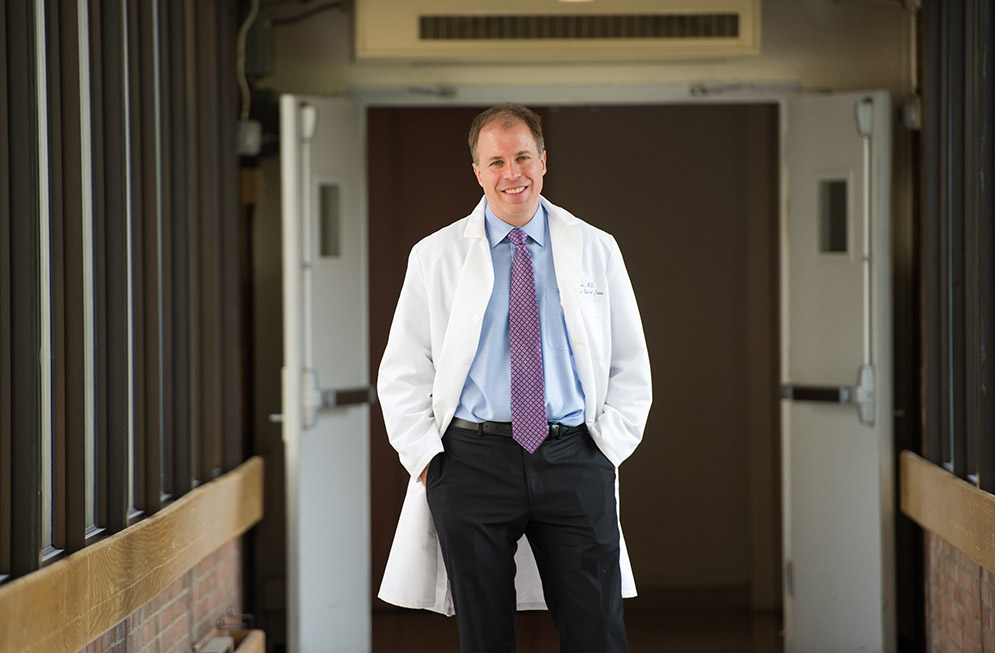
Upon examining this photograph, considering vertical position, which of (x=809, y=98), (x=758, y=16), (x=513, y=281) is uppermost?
(x=758, y=16)

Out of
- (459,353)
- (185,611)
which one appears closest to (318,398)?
(185,611)

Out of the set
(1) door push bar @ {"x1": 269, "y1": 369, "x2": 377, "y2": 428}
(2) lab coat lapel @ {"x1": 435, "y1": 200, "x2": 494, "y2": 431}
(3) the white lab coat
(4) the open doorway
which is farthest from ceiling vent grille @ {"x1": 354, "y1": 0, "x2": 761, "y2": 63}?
(2) lab coat lapel @ {"x1": 435, "y1": 200, "x2": 494, "y2": 431}

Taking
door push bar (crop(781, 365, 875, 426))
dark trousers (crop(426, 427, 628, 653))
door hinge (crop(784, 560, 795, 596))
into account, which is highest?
door push bar (crop(781, 365, 875, 426))

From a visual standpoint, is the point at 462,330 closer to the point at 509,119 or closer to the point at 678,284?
the point at 509,119

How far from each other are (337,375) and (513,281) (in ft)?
5.22

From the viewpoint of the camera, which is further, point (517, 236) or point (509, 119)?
point (517, 236)

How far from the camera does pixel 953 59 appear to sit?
328 centimetres

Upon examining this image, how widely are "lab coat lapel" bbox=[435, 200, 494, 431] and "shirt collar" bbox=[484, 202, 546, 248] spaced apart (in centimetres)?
6

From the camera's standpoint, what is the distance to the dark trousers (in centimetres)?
243

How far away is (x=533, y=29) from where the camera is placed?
156 inches

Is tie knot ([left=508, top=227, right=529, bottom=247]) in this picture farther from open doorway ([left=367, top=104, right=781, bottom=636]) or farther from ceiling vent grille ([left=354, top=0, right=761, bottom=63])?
open doorway ([left=367, top=104, right=781, bottom=636])

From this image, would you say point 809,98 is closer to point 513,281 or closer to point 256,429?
point 513,281

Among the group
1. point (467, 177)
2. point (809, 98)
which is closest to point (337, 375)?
point (467, 177)

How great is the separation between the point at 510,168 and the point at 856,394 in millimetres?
1943
